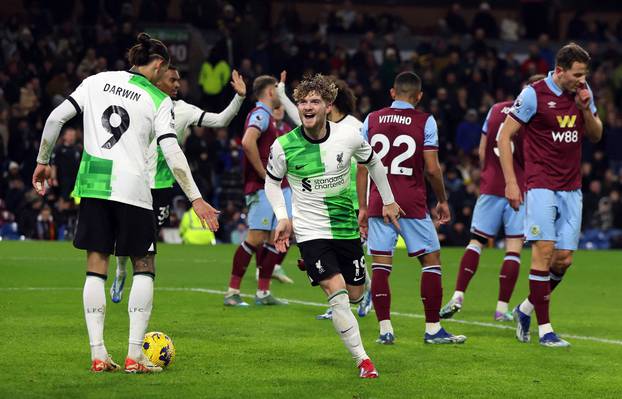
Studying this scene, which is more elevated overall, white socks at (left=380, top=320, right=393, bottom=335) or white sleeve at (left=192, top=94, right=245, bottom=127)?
white sleeve at (left=192, top=94, right=245, bottom=127)

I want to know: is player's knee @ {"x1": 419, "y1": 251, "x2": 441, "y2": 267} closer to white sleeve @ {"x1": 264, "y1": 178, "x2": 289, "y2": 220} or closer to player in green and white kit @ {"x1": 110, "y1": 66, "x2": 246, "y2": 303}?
white sleeve @ {"x1": 264, "y1": 178, "x2": 289, "y2": 220}

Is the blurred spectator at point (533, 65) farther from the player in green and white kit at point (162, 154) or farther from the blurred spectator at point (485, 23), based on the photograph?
the player in green and white kit at point (162, 154)

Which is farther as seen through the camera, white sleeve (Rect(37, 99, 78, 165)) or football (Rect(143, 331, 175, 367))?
football (Rect(143, 331, 175, 367))

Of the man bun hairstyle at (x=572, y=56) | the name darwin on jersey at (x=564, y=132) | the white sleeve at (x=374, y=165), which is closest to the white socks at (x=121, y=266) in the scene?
the white sleeve at (x=374, y=165)

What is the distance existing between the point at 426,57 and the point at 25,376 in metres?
24.4

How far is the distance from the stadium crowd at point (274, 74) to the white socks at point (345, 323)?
55.0ft

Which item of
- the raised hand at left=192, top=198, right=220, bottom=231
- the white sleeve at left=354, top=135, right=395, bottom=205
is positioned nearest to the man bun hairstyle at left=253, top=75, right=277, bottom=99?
the white sleeve at left=354, top=135, right=395, bottom=205

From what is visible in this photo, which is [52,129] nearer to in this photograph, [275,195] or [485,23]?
[275,195]

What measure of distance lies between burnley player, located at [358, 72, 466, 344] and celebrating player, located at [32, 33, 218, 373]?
2804 millimetres

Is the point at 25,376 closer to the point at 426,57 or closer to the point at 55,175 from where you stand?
the point at 55,175

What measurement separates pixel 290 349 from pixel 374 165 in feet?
6.42

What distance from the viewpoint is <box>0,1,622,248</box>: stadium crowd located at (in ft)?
87.6

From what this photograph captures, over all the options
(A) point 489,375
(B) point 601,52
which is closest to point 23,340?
(A) point 489,375

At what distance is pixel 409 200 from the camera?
1158 cm
